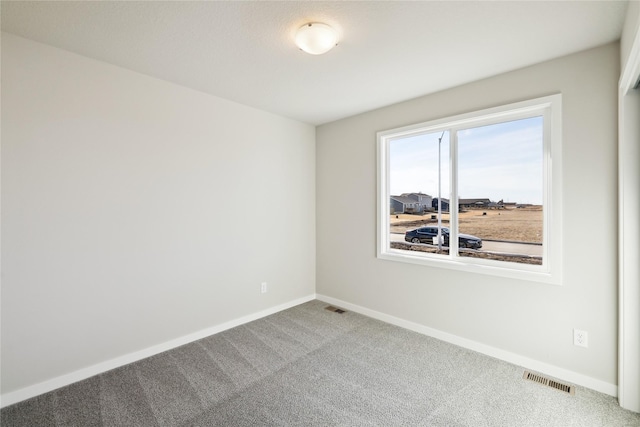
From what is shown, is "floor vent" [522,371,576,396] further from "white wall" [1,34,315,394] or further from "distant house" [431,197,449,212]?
"white wall" [1,34,315,394]

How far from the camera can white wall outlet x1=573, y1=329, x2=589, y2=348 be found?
7.28 feet

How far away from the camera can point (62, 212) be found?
2.21 metres

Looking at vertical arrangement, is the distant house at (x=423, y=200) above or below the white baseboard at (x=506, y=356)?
above

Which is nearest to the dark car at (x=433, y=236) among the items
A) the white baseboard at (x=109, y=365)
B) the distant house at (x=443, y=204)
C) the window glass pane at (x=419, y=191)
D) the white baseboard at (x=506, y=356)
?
the window glass pane at (x=419, y=191)

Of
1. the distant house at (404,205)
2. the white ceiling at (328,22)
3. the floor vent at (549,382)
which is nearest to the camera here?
the white ceiling at (328,22)

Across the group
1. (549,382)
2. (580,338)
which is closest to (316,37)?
(580,338)

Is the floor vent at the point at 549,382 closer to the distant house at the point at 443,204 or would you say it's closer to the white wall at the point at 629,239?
the white wall at the point at 629,239

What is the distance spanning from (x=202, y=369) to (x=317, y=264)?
2.11 metres

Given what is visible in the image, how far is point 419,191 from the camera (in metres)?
3.34

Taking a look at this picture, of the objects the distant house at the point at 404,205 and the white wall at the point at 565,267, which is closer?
the white wall at the point at 565,267

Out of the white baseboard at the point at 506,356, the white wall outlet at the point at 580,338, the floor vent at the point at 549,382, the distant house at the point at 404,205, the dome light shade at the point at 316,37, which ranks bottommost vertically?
the floor vent at the point at 549,382

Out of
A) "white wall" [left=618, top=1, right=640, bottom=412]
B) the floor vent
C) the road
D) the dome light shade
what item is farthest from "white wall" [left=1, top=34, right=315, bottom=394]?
"white wall" [left=618, top=1, right=640, bottom=412]

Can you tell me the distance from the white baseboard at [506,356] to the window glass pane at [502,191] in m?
0.82

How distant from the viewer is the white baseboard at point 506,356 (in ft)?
7.13
